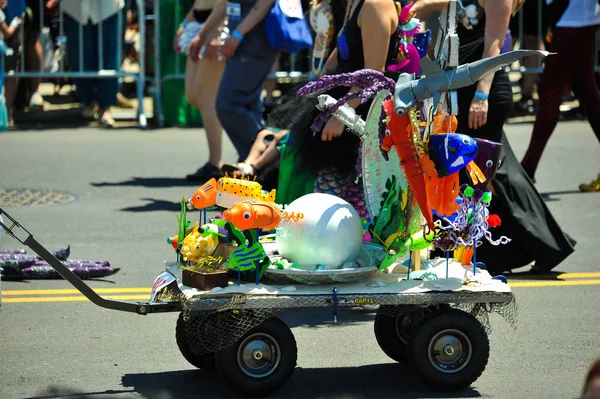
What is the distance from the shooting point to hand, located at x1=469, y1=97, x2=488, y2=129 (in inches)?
246

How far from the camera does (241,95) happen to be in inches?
357

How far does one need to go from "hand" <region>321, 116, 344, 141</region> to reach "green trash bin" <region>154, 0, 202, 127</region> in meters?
7.77

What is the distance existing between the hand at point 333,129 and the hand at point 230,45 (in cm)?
309

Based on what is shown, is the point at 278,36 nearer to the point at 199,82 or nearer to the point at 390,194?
the point at 199,82

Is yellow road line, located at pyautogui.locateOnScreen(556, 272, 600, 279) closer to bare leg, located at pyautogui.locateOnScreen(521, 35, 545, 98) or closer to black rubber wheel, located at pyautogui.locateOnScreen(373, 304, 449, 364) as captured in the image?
black rubber wheel, located at pyautogui.locateOnScreen(373, 304, 449, 364)

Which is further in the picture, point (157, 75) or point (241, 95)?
point (157, 75)

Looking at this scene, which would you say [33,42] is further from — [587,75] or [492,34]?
[492,34]

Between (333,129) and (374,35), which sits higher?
(374,35)

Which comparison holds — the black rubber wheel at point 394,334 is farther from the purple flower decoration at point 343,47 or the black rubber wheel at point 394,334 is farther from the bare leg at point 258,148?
the bare leg at point 258,148

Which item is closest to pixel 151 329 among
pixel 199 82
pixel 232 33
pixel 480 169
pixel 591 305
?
pixel 480 169

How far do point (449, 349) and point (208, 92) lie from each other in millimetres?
5601

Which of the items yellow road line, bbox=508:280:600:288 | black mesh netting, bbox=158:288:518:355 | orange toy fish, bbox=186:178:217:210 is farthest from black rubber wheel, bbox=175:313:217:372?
yellow road line, bbox=508:280:600:288

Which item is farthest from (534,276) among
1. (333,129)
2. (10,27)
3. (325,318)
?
(10,27)

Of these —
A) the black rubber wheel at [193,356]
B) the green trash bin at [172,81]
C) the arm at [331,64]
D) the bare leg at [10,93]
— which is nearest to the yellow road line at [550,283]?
the arm at [331,64]
